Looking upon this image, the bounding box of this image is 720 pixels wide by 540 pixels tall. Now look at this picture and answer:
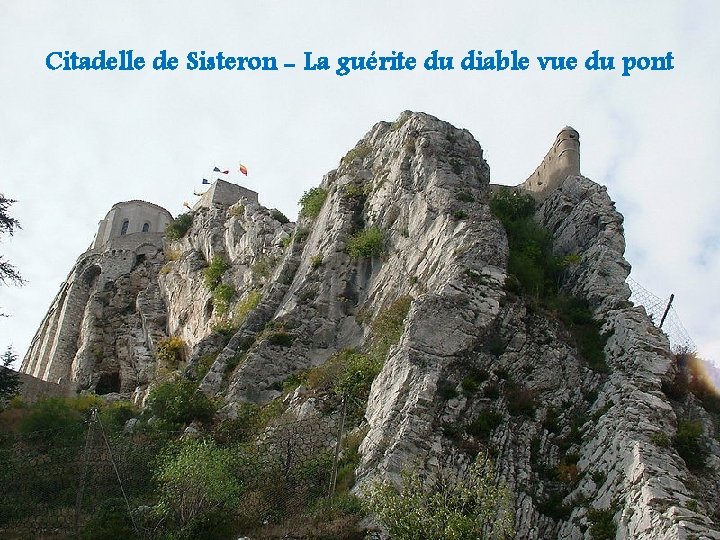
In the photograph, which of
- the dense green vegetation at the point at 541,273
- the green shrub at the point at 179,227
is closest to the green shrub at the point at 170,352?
the green shrub at the point at 179,227

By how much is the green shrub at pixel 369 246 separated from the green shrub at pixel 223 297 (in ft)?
32.6

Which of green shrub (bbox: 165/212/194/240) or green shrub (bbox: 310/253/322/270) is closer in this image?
green shrub (bbox: 310/253/322/270)

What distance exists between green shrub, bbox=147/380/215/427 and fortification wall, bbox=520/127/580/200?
54.6ft

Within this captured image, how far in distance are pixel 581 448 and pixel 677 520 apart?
442cm

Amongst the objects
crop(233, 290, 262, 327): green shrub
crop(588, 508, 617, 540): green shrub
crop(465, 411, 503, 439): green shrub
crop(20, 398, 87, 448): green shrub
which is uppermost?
crop(233, 290, 262, 327): green shrub

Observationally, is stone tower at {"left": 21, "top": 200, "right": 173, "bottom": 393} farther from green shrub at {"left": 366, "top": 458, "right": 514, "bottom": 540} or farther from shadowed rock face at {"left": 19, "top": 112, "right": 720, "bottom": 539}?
green shrub at {"left": 366, "top": 458, "right": 514, "bottom": 540}

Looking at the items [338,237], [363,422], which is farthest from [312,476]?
[338,237]

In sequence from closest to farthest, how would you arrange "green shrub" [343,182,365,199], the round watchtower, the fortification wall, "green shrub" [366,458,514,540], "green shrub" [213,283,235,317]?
"green shrub" [366,458,514,540]
"green shrub" [343,182,365,199]
the fortification wall
"green shrub" [213,283,235,317]
the round watchtower

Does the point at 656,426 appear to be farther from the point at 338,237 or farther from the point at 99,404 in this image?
the point at 99,404

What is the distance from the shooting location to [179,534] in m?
18.0

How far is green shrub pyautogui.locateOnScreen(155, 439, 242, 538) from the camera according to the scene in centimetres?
1839

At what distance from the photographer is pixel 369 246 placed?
2927cm

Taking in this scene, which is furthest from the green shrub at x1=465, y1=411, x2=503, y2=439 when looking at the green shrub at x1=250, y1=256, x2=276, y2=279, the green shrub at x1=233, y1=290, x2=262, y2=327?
the green shrub at x1=250, y1=256, x2=276, y2=279

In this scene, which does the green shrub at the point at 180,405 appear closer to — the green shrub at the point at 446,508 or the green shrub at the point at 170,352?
the green shrub at the point at 446,508
